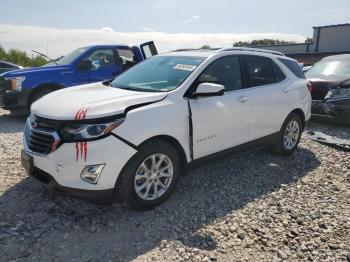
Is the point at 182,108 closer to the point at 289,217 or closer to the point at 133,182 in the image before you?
the point at 133,182

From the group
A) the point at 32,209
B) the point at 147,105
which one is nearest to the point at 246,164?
the point at 147,105

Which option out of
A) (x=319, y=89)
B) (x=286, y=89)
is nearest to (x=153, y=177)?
(x=286, y=89)

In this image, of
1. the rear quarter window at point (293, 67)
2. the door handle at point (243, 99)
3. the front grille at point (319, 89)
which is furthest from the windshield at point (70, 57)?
the front grille at point (319, 89)

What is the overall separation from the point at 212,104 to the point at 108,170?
4.97 feet

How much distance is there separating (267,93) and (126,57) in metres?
4.82

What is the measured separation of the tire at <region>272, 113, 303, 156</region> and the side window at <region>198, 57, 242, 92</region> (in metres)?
1.35

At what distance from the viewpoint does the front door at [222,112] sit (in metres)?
4.05

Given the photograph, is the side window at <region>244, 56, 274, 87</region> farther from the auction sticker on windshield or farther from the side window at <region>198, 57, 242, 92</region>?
the auction sticker on windshield

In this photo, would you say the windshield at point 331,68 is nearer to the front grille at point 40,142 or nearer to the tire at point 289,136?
the tire at point 289,136

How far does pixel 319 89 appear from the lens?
7.80 metres

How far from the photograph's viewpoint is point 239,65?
4.69 metres

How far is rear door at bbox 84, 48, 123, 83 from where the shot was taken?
8273mm

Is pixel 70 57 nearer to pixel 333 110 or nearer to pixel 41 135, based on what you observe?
pixel 41 135

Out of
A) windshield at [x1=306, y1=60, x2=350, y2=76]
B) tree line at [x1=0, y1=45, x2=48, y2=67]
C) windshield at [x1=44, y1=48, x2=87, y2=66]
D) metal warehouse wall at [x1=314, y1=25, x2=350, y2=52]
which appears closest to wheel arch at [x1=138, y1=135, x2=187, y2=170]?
windshield at [x1=44, y1=48, x2=87, y2=66]
